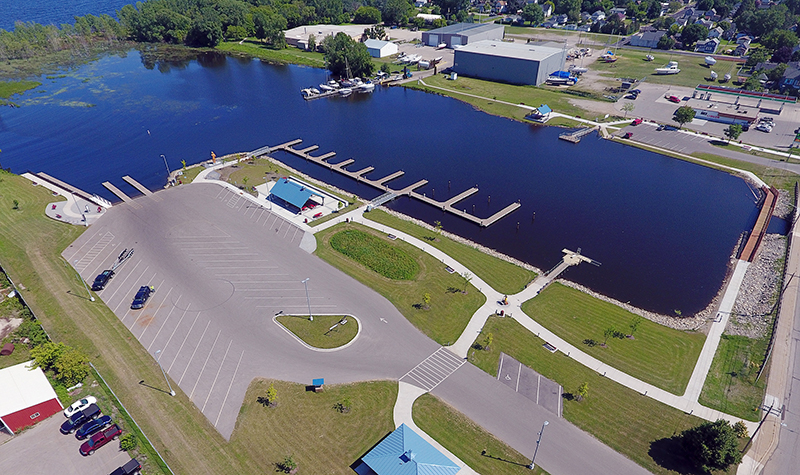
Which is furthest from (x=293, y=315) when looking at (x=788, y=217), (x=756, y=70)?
(x=756, y=70)

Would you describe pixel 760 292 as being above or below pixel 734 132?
below

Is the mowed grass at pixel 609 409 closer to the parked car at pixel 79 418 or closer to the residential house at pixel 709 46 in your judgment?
the parked car at pixel 79 418

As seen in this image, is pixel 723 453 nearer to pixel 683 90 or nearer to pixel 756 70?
pixel 683 90

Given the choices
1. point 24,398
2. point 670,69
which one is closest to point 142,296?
point 24,398

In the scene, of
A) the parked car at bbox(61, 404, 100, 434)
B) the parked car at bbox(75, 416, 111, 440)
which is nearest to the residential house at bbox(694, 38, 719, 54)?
the parked car at bbox(75, 416, 111, 440)

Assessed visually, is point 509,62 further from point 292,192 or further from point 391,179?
point 292,192

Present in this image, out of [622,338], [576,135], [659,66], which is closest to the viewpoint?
[622,338]
